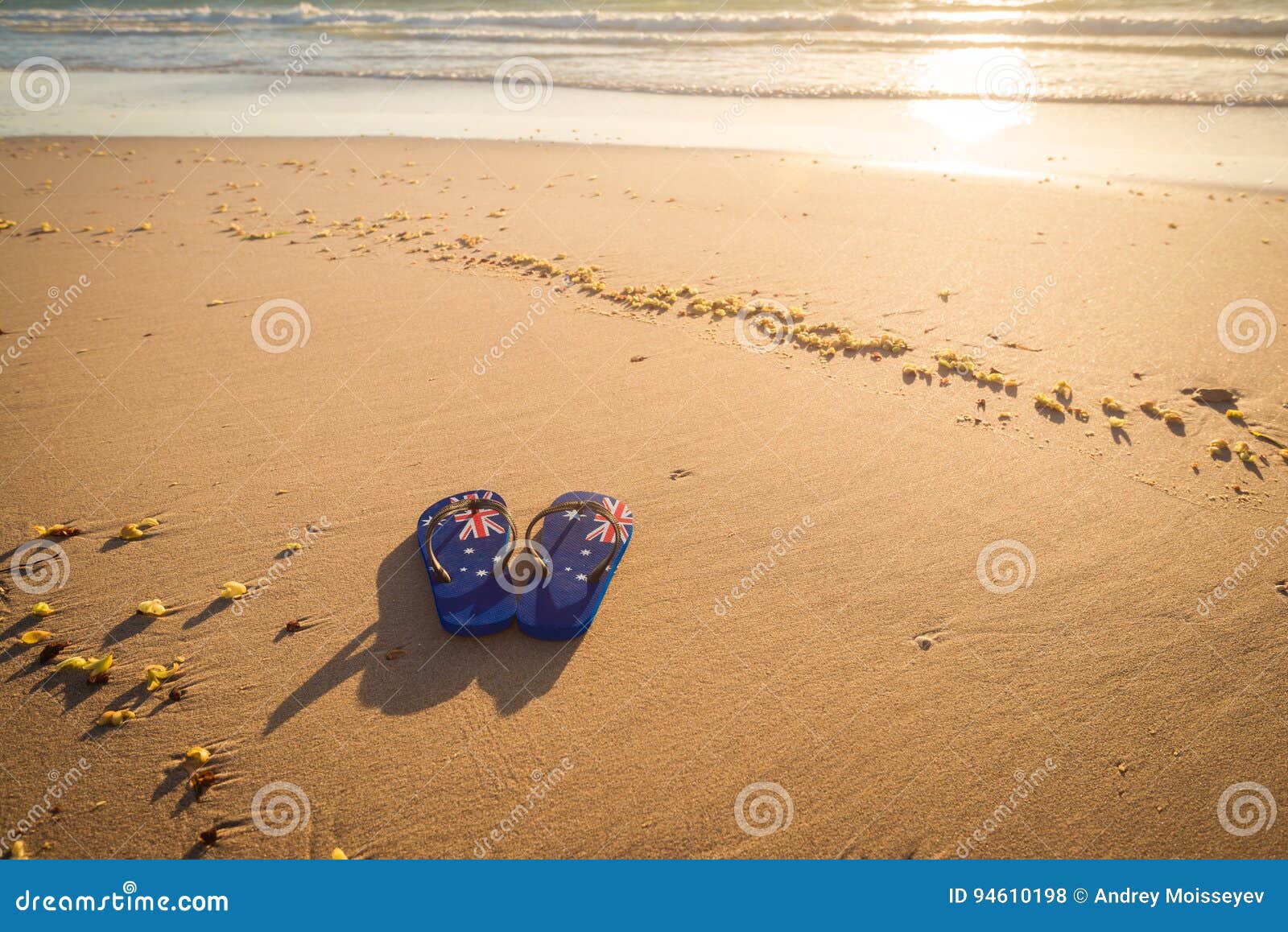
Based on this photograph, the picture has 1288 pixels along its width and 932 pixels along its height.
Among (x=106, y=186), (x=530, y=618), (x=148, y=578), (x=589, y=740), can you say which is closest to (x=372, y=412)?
(x=148, y=578)

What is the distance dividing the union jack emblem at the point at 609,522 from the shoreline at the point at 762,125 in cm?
760

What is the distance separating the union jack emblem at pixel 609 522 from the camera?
3764 millimetres

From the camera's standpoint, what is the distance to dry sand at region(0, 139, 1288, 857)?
269cm

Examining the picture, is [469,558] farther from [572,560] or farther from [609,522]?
[609,522]

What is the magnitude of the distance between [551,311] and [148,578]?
11.6ft

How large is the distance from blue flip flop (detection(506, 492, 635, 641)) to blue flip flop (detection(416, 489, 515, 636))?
0.37 ft

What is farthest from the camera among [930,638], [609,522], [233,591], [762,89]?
[762,89]

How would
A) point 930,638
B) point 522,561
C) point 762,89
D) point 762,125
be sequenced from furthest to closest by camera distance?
point 762,89, point 762,125, point 522,561, point 930,638

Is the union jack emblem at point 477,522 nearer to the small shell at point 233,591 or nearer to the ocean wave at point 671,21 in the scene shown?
the small shell at point 233,591

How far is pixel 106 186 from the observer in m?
9.11

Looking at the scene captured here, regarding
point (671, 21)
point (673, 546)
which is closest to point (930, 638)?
point (673, 546)

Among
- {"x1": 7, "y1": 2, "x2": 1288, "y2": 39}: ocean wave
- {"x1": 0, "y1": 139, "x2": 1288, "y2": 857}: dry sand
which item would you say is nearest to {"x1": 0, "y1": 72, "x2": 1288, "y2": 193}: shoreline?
{"x1": 0, "y1": 139, "x2": 1288, "y2": 857}: dry sand

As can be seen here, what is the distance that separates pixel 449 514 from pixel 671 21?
2262 centimetres

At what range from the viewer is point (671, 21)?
2192 centimetres
